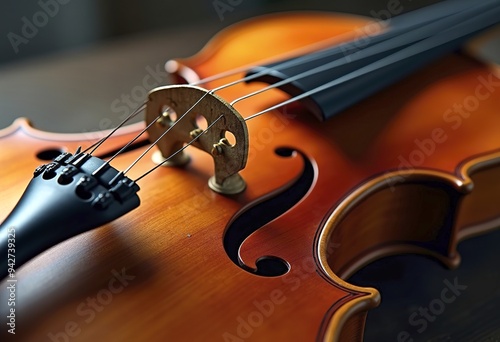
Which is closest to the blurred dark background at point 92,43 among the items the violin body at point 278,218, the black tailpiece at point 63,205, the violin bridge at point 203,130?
the violin body at point 278,218

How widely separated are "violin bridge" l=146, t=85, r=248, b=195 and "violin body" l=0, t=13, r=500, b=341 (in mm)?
22

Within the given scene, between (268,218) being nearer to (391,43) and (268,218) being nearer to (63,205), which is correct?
(63,205)

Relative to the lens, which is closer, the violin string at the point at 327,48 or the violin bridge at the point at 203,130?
the violin bridge at the point at 203,130

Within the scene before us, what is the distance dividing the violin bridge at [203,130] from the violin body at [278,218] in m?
0.02

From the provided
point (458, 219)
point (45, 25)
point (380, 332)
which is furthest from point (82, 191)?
point (45, 25)

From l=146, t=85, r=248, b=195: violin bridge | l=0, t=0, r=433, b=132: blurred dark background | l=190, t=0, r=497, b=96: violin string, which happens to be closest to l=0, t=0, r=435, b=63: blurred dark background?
l=0, t=0, r=433, b=132: blurred dark background

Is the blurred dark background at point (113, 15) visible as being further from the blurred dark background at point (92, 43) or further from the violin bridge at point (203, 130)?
the violin bridge at point (203, 130)

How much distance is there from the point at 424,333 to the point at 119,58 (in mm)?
1049

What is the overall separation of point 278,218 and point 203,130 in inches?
5.9

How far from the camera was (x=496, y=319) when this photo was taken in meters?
0.87

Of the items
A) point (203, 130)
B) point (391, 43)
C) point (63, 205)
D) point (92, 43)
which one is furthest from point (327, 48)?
point (92, 43)

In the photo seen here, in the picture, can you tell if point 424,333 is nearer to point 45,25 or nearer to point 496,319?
point 496,319

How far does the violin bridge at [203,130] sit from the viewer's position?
73 centimetres

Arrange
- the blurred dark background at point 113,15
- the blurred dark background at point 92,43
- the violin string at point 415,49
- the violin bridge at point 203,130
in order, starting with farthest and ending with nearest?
the blurred dark background at point 113,15
the blurred dark background at point 92,43
the violin string at point 415,49
the violin bridge at point 203,130
